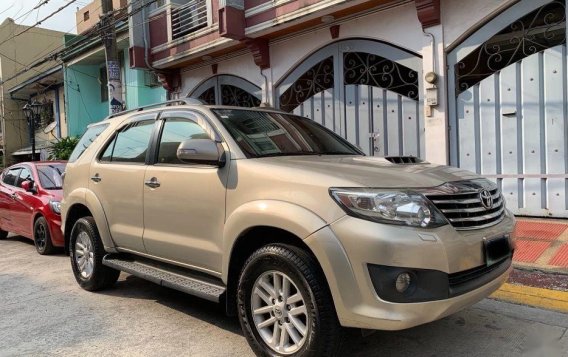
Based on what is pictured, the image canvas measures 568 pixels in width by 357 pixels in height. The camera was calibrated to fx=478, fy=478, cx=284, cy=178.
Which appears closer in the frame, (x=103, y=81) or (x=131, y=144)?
(x=131, y=144)

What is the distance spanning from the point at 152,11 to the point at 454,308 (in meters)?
13.1

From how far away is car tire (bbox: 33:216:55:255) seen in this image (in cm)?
725

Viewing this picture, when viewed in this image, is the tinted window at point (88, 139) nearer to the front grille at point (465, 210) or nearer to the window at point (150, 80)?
the front grille at point (465, 210)

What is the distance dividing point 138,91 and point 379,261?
15391mm

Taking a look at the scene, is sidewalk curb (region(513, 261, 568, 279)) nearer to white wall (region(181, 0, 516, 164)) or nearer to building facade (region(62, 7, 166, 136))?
white wall (region(181, 0, 516, 164))

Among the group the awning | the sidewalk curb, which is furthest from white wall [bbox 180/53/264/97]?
the awning

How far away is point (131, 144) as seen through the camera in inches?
186

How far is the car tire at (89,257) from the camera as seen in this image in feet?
16.1

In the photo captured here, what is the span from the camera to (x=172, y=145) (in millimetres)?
4188

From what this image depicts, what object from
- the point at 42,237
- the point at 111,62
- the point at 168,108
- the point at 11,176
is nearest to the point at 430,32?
the point at 168,108

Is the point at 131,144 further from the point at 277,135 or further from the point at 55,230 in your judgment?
the point at 55,230

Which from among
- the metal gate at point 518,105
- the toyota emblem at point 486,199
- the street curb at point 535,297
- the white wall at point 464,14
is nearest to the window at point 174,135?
the toyota emblem at point 486,199

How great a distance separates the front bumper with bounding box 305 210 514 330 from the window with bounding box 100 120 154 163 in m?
2.35

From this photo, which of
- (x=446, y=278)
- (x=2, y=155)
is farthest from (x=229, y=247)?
(x=2, y=155)
